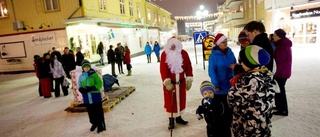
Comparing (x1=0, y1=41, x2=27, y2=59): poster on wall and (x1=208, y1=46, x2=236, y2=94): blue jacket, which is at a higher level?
(x1=0, y1=41, x2=27, y2=59): poster on wall

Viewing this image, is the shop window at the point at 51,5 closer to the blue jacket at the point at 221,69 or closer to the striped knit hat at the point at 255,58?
the blue jacket at the point at 221,69

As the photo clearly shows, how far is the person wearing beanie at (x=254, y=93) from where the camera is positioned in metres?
2.37

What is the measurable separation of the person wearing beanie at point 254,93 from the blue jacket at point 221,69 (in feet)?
2.80

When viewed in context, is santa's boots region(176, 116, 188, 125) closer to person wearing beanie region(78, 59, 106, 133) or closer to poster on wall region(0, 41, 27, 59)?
person wearing beanie region(78, 59, 106, 133)

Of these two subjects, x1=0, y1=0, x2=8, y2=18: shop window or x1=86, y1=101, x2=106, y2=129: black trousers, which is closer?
x1=86, y1=101, x2=106, y2=129: black trousers

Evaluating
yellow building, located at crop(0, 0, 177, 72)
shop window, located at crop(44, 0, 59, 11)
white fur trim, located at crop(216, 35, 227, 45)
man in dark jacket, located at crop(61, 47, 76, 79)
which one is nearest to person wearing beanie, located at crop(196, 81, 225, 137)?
white fur trim, located at crop(216, 35, 227, 45)

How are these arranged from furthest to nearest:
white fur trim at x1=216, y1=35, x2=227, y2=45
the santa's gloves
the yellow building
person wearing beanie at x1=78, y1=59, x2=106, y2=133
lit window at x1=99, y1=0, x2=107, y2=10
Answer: lit window at x1=99, y1=0, x2=107, y2=10
the yellow building
person wearing beanie at x1=78, y1=59, x2=106, y2=133
the santa's gloves
white fur trim at x1=216, y1=35, x2=227, y2=45

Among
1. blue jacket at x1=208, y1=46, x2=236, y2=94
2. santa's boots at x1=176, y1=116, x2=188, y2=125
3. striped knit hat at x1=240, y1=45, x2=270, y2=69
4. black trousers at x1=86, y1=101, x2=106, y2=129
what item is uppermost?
striped knit hat at x1=240, y1=45, x2=270, y2=69

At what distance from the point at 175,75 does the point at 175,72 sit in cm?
7

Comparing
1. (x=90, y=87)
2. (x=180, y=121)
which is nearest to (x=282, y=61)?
(x=180, y=121)

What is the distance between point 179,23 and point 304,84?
87767 millimetres

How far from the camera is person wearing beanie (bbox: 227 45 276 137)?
7.76 feet

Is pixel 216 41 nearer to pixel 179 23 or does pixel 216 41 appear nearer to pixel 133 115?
pixel 133 115

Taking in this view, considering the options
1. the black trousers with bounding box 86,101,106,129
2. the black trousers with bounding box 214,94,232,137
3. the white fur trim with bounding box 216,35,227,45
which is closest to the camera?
the black trousers with bounding box 214,94,232,137
